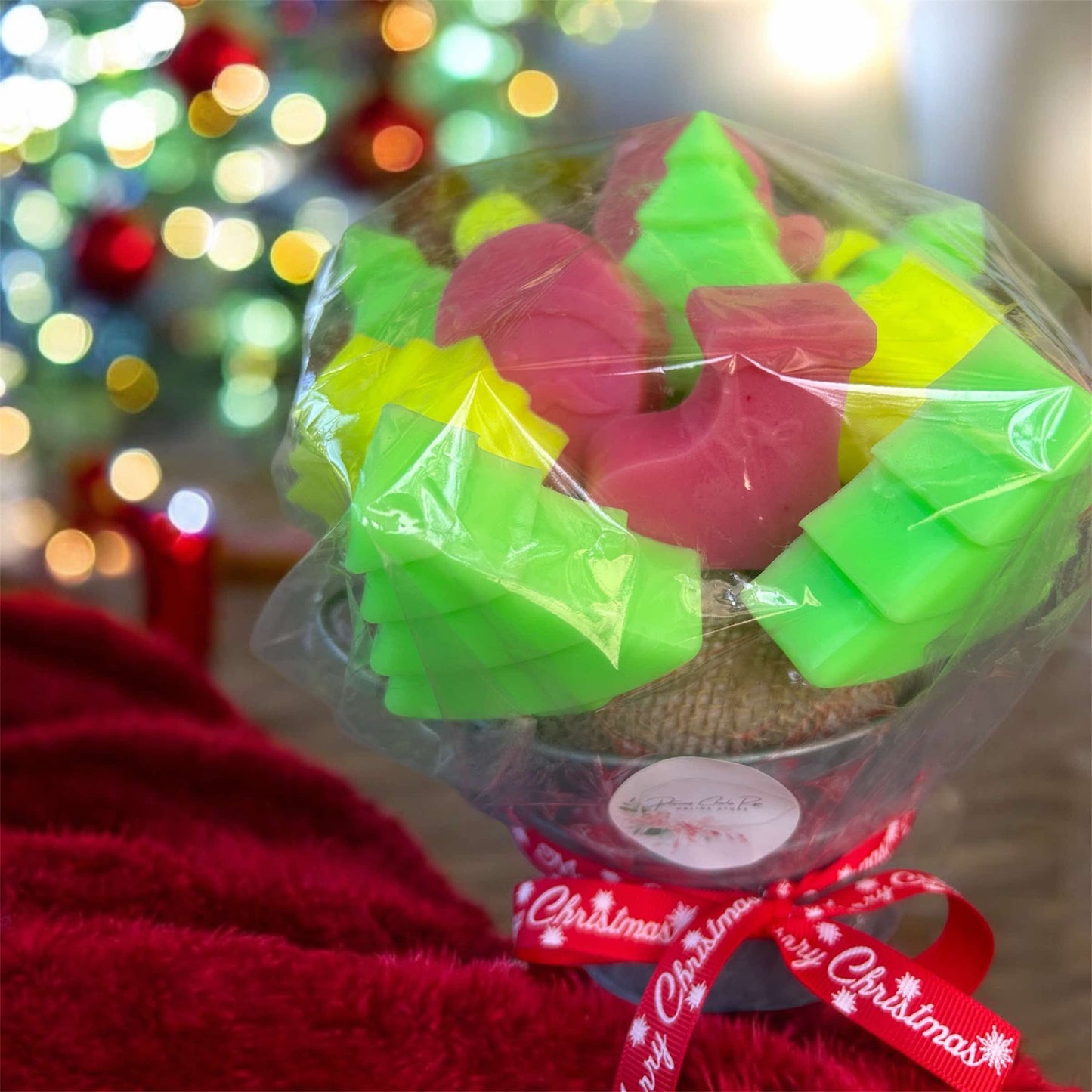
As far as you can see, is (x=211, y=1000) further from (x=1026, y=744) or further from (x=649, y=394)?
(x=1026, y=744)

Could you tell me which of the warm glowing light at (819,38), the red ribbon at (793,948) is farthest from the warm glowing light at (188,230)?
the red ribbon at (793,948)

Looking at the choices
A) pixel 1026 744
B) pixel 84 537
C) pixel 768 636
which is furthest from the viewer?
pixel 84 537

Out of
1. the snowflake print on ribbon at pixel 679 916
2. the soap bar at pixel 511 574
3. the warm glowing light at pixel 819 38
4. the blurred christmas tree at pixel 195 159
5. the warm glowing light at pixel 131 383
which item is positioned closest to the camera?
the soap bar at pixel 511 574

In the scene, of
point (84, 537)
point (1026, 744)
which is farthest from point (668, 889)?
point (84, 537)

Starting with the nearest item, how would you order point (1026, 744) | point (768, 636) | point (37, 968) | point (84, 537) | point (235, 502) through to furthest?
1. point (768, 636)
2. point (37, 968)
3. point (1026, 744)
4. point (84, 537)
5. point (235, 502)

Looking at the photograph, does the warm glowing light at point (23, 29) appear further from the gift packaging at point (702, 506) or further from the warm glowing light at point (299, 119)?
the gift packaging at point (702, 506)

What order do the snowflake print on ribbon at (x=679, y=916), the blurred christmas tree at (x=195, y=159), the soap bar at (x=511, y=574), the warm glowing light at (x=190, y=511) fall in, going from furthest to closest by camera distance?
1. the blurred christmas tree at (x=195, y=159)
2. the warm glowing light at (x=190, y=511)
3. the snowflake print on ribbon at (x=679, y=916)
4. the soap bar at (x=511, y=574)

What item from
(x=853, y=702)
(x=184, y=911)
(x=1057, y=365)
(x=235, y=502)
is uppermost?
(x=1057, y=365)
